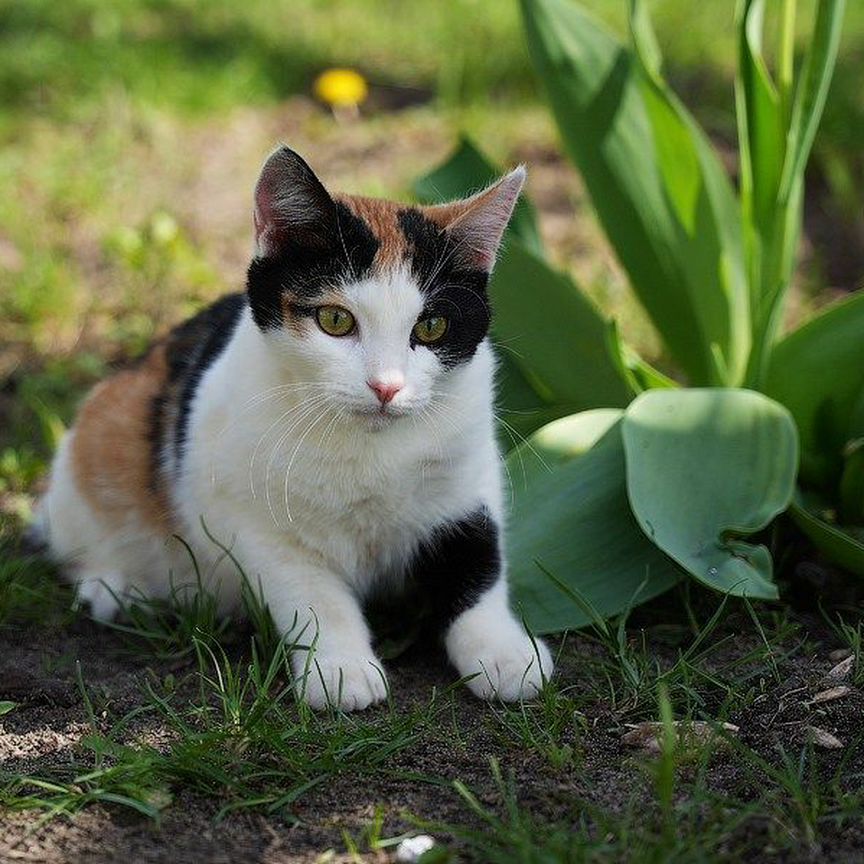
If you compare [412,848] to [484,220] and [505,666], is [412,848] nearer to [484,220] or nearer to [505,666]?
[505,666]

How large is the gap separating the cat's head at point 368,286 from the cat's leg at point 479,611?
328 mm

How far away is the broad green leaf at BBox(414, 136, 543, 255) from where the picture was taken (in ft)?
Answer: 9.59

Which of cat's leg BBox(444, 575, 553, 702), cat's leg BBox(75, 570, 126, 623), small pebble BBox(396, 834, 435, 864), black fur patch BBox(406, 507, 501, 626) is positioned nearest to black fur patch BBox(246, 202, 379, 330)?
black fur patch BBox(406, 507, 501, 626)

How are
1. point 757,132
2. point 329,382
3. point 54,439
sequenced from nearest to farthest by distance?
point 329,382, point 757,132, point 54,439

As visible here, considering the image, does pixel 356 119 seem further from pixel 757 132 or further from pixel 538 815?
pixel 538 815

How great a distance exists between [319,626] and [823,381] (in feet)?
3.79

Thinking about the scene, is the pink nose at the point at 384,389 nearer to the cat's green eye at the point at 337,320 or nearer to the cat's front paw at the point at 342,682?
the cat's green eye at the point at 337,320

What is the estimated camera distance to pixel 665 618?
8.33ft

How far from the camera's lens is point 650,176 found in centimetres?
279

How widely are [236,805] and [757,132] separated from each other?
166 centimetres

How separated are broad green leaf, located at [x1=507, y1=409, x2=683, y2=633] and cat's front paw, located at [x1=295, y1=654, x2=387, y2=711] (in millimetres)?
360

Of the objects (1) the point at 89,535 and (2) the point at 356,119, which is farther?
(2) the point at 356,119

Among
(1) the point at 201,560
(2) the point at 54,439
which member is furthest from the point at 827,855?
(2) the point at 54,439

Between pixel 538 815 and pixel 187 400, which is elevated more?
pixel 187 400
